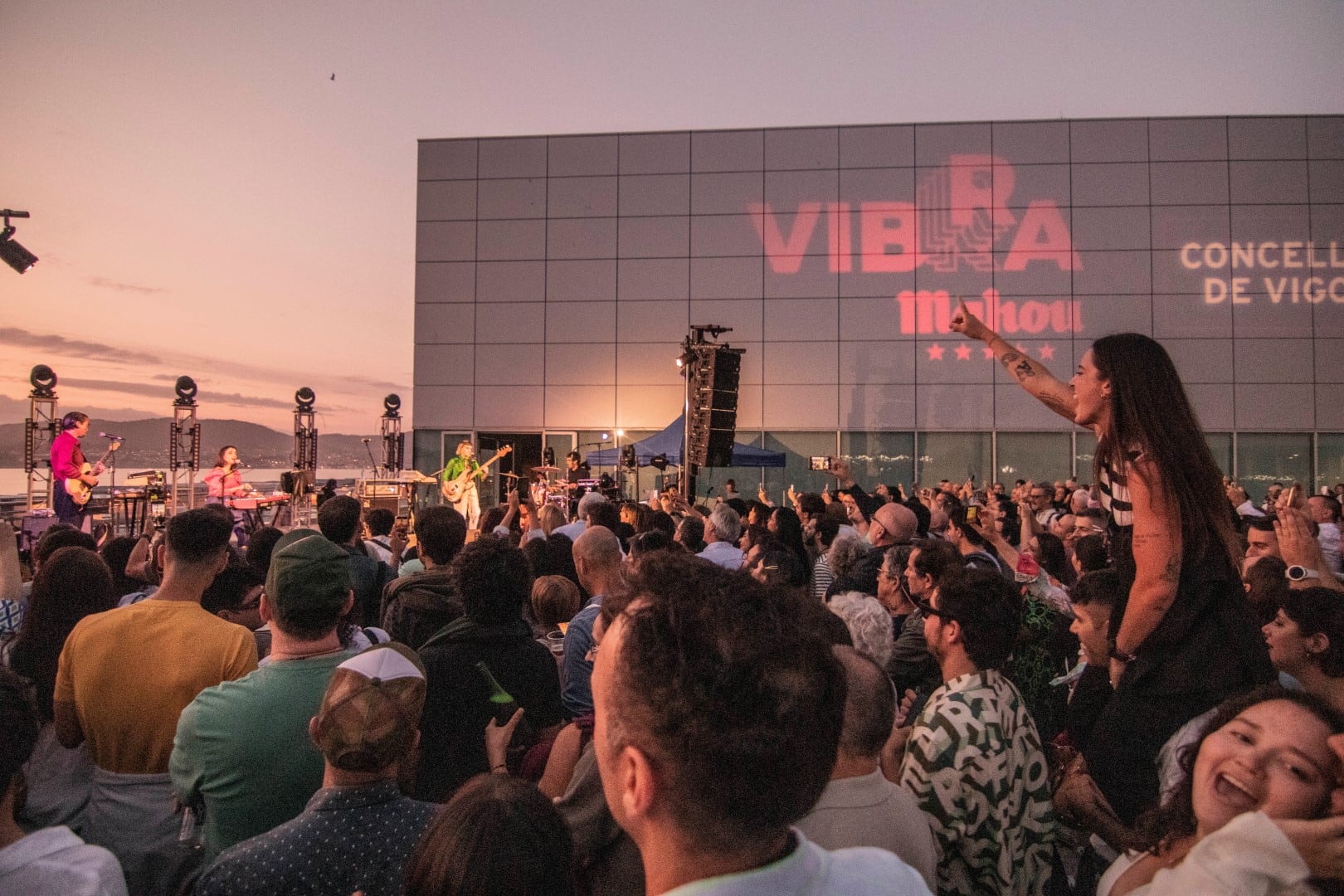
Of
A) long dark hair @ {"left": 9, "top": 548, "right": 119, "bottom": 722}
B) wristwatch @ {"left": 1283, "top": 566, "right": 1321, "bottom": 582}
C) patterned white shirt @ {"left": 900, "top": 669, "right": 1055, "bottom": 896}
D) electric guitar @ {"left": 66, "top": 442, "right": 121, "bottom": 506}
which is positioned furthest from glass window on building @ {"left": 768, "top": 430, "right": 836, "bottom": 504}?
patterned white shirt @ {"left": 900, "top": 669, "right": 1055, "bottom": 896}

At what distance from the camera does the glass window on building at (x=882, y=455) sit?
20.4 metres

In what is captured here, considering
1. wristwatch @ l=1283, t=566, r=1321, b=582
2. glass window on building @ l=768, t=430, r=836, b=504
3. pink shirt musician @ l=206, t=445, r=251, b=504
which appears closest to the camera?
wristwatch @ l=1283, t=566, r=1321, b=582

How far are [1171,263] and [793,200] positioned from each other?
352 inches

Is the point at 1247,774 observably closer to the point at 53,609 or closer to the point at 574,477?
the point at 53,609

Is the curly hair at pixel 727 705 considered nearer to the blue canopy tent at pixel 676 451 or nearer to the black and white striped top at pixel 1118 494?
the black and white striped top at pixel 1118 494

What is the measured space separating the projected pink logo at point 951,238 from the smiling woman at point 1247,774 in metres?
19.3

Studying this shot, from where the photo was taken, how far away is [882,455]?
67.0 feet

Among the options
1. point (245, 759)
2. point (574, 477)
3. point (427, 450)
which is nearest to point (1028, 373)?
point (245, 759)

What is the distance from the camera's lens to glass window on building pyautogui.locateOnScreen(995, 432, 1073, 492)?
792 inches

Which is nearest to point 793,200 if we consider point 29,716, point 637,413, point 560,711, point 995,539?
point 637,413

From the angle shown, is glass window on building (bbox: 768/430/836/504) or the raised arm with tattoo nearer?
the raised arm with tattoo

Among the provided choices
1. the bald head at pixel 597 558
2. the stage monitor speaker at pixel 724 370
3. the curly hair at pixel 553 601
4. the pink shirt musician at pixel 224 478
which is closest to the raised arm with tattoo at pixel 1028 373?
the bald head at pixel 597 558

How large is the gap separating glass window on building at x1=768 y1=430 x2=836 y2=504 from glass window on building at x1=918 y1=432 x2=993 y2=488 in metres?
2.19

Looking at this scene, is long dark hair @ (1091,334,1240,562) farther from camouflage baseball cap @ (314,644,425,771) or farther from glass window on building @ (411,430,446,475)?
glass window on building @ (411,430,446,475)
